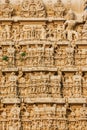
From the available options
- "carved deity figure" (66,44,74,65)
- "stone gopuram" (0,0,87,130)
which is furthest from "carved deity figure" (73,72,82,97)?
"carved deity figure" (66,44,74,65)

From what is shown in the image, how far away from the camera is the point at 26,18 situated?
83.9 feet

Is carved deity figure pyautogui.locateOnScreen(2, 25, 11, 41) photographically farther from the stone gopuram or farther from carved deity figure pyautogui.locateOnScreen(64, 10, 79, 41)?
carved deity figure pyautogui.locateOnScreen(64, 10, 79, 41)

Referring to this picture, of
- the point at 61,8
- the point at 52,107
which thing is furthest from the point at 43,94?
the point at 61,8

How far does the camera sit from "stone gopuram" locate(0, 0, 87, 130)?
76.4 feet

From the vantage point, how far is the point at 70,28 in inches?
1005

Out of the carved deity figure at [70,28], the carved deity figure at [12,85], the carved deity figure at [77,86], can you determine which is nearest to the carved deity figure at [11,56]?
the carved deity figure at [12,85]

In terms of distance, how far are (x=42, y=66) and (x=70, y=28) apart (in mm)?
2590

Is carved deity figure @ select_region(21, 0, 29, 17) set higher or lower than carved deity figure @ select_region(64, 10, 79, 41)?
higher

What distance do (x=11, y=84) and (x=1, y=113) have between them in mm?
1321

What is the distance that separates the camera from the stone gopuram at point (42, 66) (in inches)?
917

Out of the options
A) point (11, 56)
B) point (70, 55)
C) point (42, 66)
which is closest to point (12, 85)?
point (11, 56)

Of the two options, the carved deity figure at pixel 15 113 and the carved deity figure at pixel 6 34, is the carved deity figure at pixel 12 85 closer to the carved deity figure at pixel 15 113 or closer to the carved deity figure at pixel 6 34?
the carved deity figure at pixel 15 113

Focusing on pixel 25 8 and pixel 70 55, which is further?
pixel 25 8

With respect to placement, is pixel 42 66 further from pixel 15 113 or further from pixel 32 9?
pixel 32 9
